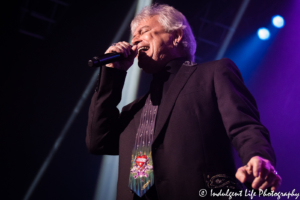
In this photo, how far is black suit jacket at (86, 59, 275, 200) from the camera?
89 centimetres

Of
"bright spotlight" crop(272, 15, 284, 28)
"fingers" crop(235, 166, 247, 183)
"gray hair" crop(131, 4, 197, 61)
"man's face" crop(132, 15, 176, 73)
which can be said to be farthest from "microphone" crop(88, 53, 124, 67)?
"bright spotlight" crop(272, 15, 284, 28)

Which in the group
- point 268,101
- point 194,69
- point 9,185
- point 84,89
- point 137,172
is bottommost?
point 9,185

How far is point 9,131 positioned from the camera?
3256 millimetres

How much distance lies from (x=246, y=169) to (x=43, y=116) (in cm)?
330

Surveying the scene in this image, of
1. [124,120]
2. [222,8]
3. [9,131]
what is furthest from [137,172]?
[222,8]

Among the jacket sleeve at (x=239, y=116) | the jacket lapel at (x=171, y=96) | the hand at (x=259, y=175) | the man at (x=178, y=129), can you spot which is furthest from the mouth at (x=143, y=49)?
the hand at (x=259, y=175)

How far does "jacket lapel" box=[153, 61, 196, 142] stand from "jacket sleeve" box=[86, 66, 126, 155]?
10.9 inches

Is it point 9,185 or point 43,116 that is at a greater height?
point 43,116

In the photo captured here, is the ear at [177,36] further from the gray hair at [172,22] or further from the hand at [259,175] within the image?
the hand at [259,175]

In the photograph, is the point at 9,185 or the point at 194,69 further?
the point at 9,185

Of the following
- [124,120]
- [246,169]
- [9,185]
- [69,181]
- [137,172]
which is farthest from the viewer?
[69,181]

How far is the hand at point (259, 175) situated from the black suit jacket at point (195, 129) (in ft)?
0.27

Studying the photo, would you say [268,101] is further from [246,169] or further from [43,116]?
[43,116]

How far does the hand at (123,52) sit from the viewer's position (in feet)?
4.31
